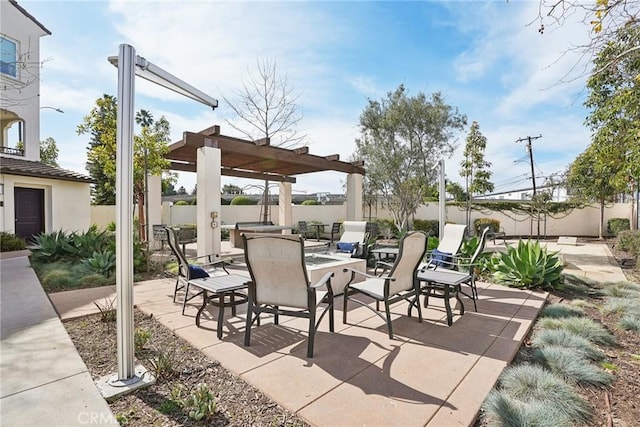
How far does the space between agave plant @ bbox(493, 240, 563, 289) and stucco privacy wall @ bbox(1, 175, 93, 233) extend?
14.4 metres

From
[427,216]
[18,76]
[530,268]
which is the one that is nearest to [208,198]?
[530,268]

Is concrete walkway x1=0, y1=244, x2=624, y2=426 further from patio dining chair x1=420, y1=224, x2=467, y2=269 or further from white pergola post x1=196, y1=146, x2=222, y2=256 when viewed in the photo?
white pergola post x1=196, y1=146, x2=222, y2=256

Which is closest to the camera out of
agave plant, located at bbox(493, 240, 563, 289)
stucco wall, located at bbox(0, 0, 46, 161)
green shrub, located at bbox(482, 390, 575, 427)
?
green shrub, located at bbox(482, 390, 575, 427)

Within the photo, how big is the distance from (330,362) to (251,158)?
7.78 meters

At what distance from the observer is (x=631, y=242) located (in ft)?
33.7

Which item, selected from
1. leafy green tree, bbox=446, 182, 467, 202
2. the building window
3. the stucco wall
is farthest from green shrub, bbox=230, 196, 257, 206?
leafy green tree, bbox=446, 182, 467, 202

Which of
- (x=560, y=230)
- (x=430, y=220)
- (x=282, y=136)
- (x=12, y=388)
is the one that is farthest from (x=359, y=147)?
(x=560, y=230)

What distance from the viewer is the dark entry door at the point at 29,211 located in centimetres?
1117

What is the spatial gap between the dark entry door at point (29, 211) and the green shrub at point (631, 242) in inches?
761

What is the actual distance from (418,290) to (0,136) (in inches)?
706

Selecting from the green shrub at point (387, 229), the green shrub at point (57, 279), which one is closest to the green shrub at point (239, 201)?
the green shrub at point (387, 229)

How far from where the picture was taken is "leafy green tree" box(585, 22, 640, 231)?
539cm

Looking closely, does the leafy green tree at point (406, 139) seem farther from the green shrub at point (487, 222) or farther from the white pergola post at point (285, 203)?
the green shrub at point (487, 222)

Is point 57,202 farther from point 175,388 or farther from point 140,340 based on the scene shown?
point 175,388
